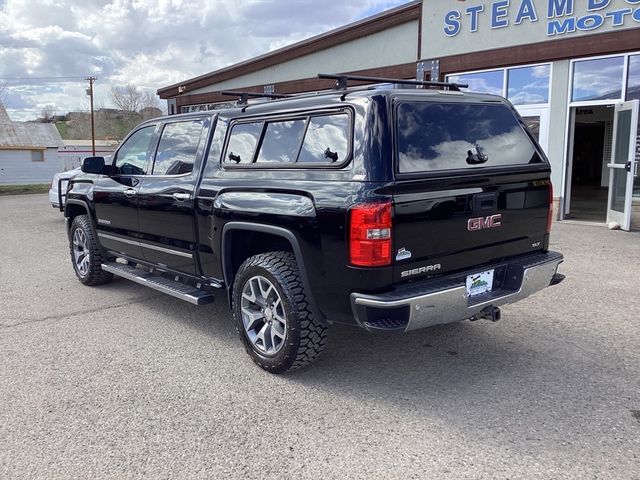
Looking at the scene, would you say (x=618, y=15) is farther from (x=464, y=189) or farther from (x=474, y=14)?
(x=464, y=189)

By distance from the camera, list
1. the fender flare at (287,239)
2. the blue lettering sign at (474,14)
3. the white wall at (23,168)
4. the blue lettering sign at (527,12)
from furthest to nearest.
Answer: the white wall at (23,168) < the blue lettering sign at (474,14) < the blue lettering sign at (527,12) < the fender flare at (287,239)

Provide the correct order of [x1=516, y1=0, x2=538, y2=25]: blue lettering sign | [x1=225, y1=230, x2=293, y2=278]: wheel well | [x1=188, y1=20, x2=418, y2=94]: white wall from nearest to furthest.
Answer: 1. [x1=225, y1=230, x2=293, y2=278]: wheel well
2. [x1=516, y1=0, x2=538, y2=25]: blue lettering sign
3. [x1=188, y1=20, x2=418, y2=94]: white wall

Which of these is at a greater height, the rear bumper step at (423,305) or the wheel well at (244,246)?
the wheel well at (244,246)

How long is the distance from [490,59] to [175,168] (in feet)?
30.1

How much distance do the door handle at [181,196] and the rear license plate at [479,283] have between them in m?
2.41

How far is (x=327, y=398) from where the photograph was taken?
12.3ft

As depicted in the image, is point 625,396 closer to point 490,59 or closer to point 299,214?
point 299,214

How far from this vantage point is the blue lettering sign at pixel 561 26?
10898mm

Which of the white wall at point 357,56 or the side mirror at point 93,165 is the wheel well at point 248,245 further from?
the white wall at point 357,56

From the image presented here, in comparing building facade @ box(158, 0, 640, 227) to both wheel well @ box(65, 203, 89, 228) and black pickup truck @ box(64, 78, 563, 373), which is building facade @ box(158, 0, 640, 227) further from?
wheel well @ box(65, 203, 89, 228)

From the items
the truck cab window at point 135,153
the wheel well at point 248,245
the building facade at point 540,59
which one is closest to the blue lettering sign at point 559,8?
the building facade at point 540,59

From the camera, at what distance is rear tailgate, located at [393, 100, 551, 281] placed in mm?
3539

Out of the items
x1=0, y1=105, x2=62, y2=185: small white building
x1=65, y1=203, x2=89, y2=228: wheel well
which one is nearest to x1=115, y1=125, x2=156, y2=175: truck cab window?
x1=65, y1=203, x2=89, y2=228: wheel well

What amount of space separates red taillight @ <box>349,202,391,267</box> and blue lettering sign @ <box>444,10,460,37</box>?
10.6 m
